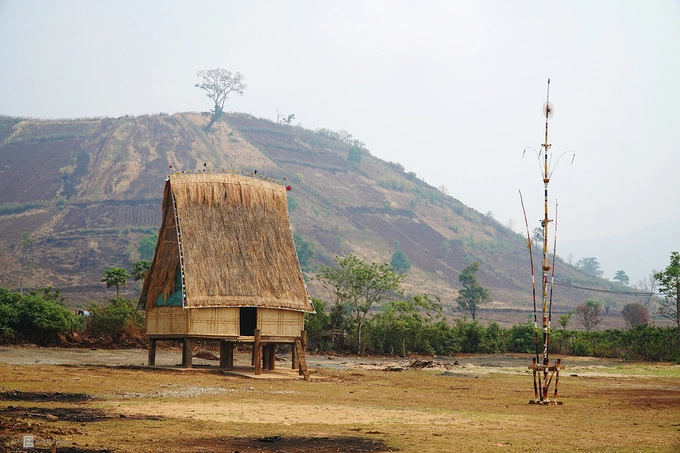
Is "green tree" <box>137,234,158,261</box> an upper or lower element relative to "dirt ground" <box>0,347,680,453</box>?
upper

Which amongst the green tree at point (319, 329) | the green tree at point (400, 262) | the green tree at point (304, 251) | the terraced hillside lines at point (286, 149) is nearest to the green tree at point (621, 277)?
the terraced hillside lines at point (286, 149)

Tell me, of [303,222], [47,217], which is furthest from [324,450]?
[303,222]

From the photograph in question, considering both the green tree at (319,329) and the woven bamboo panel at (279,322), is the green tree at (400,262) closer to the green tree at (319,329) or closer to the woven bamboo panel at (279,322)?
the green tree at (319,329)

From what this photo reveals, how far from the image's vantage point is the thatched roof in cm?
2698

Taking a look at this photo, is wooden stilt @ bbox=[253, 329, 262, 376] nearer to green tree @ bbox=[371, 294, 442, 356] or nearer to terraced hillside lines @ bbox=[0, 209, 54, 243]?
green tree @ bbox=[371, 294, 442, 356]

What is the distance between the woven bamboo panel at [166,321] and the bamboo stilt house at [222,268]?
1.3 inches

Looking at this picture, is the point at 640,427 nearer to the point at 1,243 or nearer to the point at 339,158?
the point at 1,243

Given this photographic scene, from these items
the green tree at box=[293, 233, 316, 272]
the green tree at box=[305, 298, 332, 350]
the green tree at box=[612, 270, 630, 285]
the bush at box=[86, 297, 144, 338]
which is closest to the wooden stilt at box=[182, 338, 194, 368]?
the bush at box=[86, 297, 144, 338]

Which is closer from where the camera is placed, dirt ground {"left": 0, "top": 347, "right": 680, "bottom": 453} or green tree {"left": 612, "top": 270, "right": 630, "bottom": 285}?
dirt ground {"left": 0, "top": 347, "right": 680, "bottom": 453}

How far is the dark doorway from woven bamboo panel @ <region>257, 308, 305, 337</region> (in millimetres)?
1089

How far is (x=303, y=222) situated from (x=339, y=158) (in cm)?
5240

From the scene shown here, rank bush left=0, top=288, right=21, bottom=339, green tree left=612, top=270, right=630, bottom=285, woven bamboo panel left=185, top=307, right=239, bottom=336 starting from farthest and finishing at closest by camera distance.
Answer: green tree left=612, top=270, right=630, bottom=285 < bush left=0, top=288, right=21, bottom=339 < woven bamboo panel left=185, top=307, right=239, bottom=336

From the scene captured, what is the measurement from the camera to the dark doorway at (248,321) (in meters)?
28.8

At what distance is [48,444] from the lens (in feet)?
35.4
